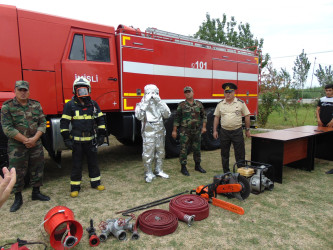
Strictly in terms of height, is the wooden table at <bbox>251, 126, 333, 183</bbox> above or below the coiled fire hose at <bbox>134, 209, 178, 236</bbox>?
above

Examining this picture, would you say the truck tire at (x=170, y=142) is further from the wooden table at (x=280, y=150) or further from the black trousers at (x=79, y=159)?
the black trousers at (x=79, y=159)

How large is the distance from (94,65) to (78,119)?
126 cm

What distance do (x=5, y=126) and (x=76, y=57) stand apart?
1.71 meters

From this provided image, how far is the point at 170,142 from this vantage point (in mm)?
6016

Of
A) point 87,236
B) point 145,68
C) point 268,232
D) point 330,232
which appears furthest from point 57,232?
point 145,68

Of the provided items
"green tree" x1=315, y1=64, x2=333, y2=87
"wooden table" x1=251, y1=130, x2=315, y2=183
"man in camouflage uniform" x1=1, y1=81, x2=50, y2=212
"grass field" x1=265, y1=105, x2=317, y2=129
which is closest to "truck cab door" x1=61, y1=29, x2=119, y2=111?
"man in camouflage uniform" x1=1, y1=81, x2=50, y2=212

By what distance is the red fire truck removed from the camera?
3.89 meters

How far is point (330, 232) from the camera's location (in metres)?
2.82

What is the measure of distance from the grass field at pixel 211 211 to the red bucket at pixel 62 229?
159mm

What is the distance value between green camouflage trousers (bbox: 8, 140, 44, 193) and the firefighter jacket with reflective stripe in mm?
466

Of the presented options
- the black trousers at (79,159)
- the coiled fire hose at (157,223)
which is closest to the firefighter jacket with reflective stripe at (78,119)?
the black trousers at (79,159)

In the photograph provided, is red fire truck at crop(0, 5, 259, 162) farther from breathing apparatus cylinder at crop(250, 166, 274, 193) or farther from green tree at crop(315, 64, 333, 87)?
green tree at crop(315, 64, 333, 87)

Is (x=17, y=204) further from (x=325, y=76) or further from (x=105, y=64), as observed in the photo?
(x=325, y=76)

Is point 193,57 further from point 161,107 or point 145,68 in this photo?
point 161,107
